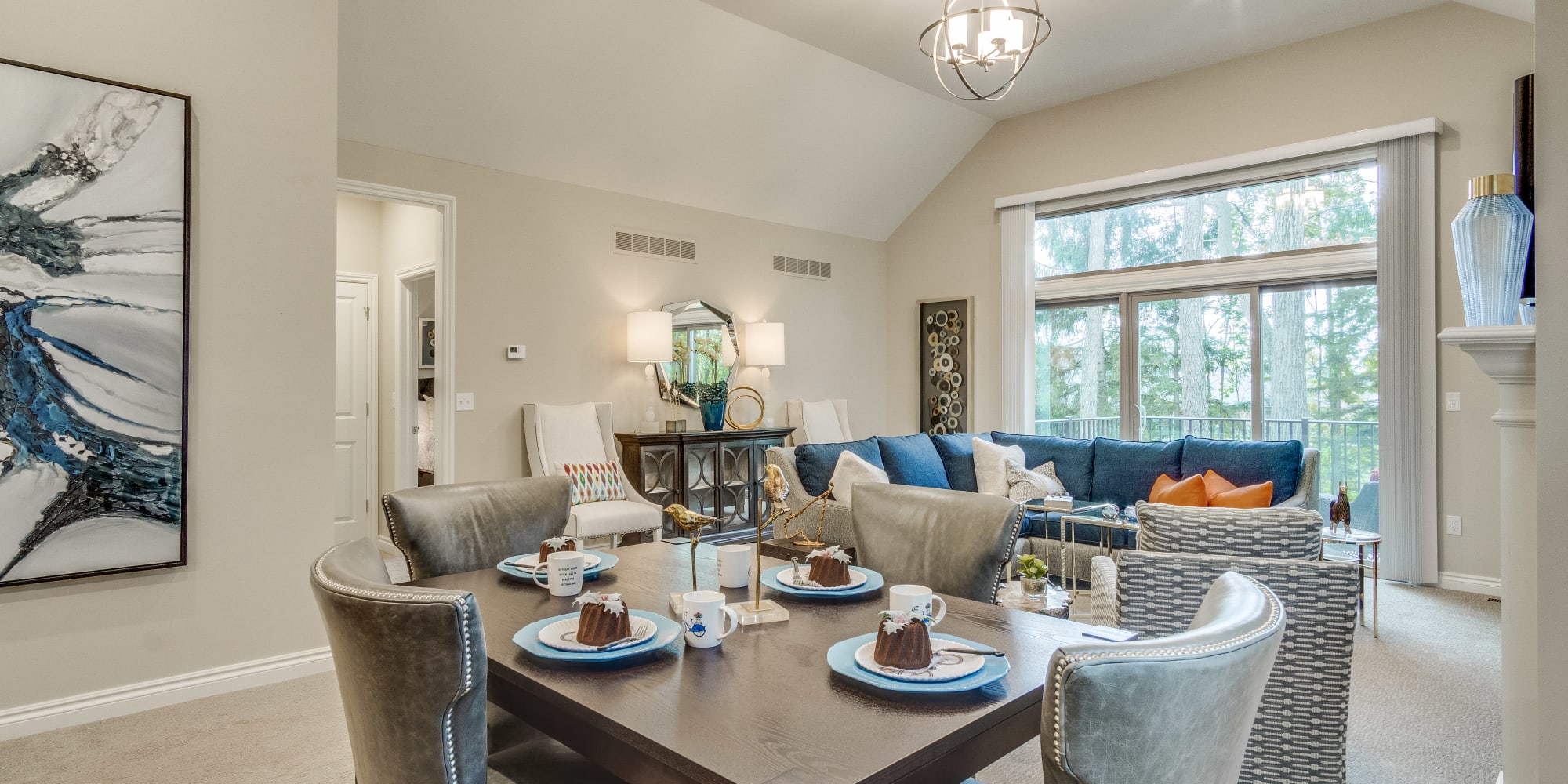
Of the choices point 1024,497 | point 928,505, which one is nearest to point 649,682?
point 928,505

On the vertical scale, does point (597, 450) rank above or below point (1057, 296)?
below

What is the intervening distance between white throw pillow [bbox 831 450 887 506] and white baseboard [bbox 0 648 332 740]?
8.06 feet

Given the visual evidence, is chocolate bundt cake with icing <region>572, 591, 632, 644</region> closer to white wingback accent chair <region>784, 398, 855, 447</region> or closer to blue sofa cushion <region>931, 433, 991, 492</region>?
blue sofa cushion <region>931, 433, 991, 492</region>

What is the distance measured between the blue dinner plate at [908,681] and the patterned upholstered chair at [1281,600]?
105 cm

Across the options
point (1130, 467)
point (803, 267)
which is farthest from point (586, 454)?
point (1130, 467)

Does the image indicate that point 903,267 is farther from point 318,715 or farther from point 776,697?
point 776,697

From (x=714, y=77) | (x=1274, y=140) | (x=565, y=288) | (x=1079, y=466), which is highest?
(x=714, y=77)

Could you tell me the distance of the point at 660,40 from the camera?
15.5ft

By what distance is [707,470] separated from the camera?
5.72m

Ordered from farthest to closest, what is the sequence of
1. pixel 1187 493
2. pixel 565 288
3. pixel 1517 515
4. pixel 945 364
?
pixel 945 364
pixel 565 288
pixel 1187 493
pixel 1517 515

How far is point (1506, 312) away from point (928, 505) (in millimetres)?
1263

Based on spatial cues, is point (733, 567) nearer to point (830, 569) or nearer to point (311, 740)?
point (830, 569)

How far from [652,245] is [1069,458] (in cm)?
321

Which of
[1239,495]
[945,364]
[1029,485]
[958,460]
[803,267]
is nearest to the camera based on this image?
[1239,495]
